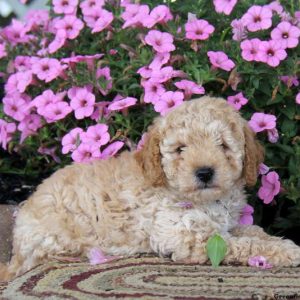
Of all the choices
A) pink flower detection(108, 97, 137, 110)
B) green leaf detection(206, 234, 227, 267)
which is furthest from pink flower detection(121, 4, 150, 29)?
green leaf detection(206, 234, 227, 267)

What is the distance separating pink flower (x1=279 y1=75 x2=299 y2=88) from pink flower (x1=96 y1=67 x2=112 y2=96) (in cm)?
123

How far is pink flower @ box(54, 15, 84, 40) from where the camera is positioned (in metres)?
5.63

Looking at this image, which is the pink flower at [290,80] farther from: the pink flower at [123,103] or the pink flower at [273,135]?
the pink flower at [123,103]

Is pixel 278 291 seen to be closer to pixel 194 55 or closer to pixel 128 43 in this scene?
pixel 194 55

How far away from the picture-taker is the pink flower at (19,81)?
5.58m

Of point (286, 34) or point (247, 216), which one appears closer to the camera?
point (247, 216)

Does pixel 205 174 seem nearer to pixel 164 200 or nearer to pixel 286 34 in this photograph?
pixel 164 200

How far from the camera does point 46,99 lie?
17.9 feet

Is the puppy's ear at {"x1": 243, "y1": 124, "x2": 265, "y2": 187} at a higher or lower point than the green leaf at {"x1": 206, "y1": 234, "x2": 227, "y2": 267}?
higher

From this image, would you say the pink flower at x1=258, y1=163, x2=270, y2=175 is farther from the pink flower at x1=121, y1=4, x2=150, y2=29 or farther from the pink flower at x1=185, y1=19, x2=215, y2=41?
the pink flower at x1=121, y1=4, x2=150, y2=29

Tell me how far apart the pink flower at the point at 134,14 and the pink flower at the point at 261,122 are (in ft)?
3.67

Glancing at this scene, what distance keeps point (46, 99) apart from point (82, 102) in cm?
32

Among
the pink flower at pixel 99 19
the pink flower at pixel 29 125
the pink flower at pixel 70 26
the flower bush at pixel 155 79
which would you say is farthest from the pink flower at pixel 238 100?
the pink flower at pixel 29 125

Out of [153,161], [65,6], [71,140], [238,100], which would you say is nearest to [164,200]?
[153,161]
